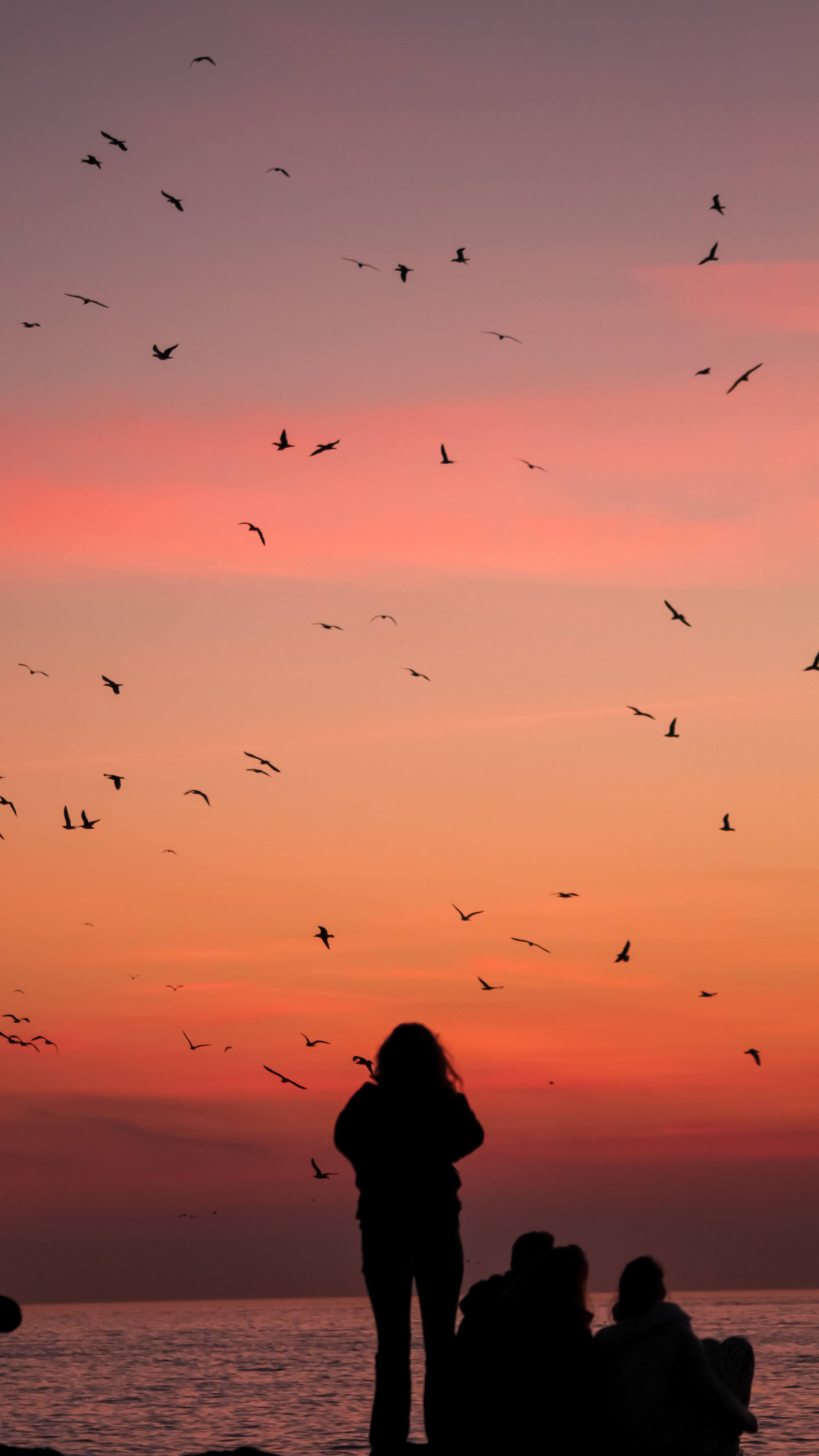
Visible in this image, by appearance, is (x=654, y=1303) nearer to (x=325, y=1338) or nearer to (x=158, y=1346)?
(x=158, y=1346)

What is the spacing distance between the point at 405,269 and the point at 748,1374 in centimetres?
2648

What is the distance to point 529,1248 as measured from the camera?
33.5 feet

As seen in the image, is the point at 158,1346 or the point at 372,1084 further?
the point at 158,1346

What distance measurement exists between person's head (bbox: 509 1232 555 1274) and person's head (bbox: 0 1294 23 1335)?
187 inches

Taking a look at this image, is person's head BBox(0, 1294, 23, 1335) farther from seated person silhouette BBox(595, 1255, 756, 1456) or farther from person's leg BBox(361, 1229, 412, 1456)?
seated person silhouette BBox(595, 1255, 756, 1456)

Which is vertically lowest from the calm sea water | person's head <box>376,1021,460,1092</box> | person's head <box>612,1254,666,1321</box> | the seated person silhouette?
the calm sea water

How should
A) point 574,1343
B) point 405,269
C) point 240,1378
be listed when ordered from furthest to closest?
point 240,1378
point 405,269
point 574,1343

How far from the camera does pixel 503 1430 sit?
357 inches

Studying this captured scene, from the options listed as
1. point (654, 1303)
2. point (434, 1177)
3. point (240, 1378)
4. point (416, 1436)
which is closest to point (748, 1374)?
point (654, 1303)

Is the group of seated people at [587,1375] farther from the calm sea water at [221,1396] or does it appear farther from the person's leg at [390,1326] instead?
the calm sea water at [221,1396]

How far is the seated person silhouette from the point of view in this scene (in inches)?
364

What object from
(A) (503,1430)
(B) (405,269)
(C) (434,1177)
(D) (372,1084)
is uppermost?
(B) (405,269)

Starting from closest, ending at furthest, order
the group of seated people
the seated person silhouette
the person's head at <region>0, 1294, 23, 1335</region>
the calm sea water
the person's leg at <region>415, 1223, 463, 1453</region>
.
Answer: the person's head at <region>0, 1294, 23, 1335</region> < the group of seated people < the seated person silhouette < the person's leg at <region>415, 1223, 463, 1453</region> < the calm sea water

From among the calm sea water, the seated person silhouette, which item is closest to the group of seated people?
the seated person silhouette
